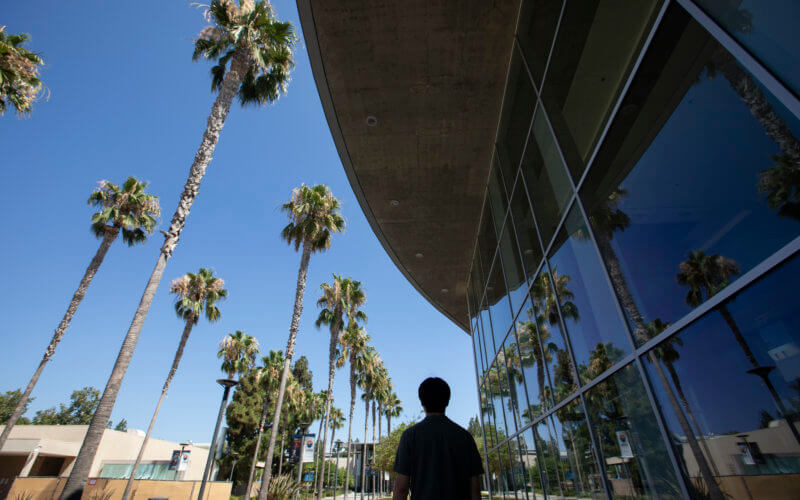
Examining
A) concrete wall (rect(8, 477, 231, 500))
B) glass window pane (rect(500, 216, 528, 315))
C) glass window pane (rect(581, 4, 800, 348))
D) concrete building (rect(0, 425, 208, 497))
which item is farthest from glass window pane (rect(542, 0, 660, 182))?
concrete building (rect(0, 425, 208, 497))

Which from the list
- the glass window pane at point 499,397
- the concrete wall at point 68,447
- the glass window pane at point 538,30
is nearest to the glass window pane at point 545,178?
the glass window pane at point 538,30

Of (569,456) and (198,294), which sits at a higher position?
(198,294)

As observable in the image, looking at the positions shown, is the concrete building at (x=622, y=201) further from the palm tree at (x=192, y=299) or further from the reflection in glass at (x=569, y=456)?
the palm tree at (x=192, y=299)

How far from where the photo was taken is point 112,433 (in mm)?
28094

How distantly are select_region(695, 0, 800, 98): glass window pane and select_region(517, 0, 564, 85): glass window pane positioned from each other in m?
3.38

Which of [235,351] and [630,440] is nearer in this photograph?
[630,440]

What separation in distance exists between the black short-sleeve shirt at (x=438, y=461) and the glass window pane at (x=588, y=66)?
309 centimetres

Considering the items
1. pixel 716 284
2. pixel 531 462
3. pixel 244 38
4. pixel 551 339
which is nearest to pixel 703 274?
pixel 716 284

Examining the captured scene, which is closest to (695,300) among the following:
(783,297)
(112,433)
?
(783,297)

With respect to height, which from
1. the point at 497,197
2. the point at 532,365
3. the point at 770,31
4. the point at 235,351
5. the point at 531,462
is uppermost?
the point at 235,351

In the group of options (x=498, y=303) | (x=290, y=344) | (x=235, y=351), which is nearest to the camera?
(x=498, y=303)

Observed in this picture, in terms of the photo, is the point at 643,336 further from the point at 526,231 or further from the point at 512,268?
the point at 512,268

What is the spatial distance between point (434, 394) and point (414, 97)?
6.84 m

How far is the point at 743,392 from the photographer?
1853mm
